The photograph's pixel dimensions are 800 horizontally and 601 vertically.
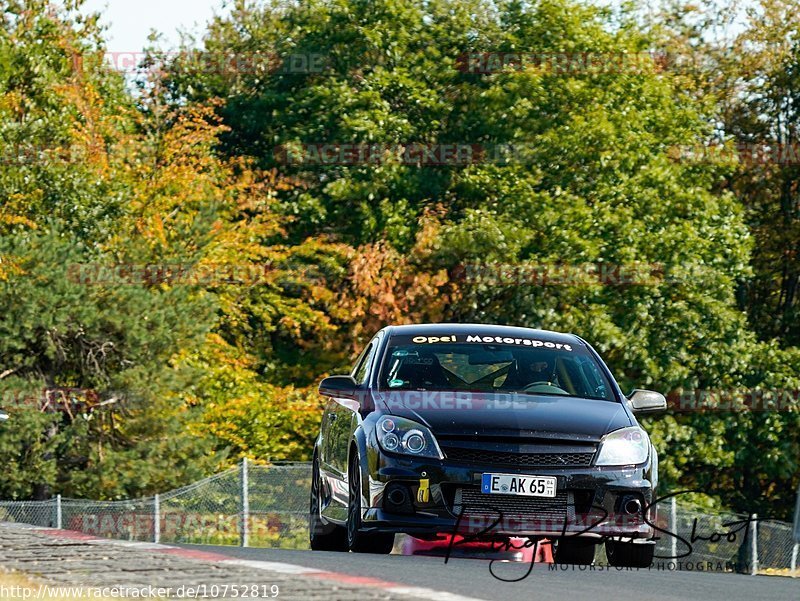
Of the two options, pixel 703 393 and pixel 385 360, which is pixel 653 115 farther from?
pixel 385 360

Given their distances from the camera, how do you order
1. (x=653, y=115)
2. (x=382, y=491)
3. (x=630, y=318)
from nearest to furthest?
1. (x=382, y=491)
2. (x=630, y=318)
3. (x=653, y=115)

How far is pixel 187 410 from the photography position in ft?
136

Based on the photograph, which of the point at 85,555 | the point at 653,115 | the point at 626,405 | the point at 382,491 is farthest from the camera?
the point at 653,115

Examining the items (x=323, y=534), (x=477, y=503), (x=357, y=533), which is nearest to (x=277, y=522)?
(x=323, y=534)

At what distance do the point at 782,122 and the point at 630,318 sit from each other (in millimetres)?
11014

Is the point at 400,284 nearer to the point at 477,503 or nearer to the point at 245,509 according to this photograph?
the point at 245,509

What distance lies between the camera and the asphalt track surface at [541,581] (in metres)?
8.39

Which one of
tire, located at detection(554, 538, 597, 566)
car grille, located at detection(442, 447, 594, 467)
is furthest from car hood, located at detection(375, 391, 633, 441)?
tire, located at detection(554, 538, 597, 566)

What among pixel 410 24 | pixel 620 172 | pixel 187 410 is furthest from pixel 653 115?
pixel 187 410

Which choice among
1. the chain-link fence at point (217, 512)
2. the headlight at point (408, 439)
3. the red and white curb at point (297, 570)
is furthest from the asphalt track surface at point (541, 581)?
the chain-link fence at point (217, 512)

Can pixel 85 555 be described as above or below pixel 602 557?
above

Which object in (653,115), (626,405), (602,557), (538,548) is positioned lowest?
(602,557)

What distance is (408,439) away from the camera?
34.8 feet

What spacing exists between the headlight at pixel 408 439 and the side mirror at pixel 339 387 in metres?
0.82
